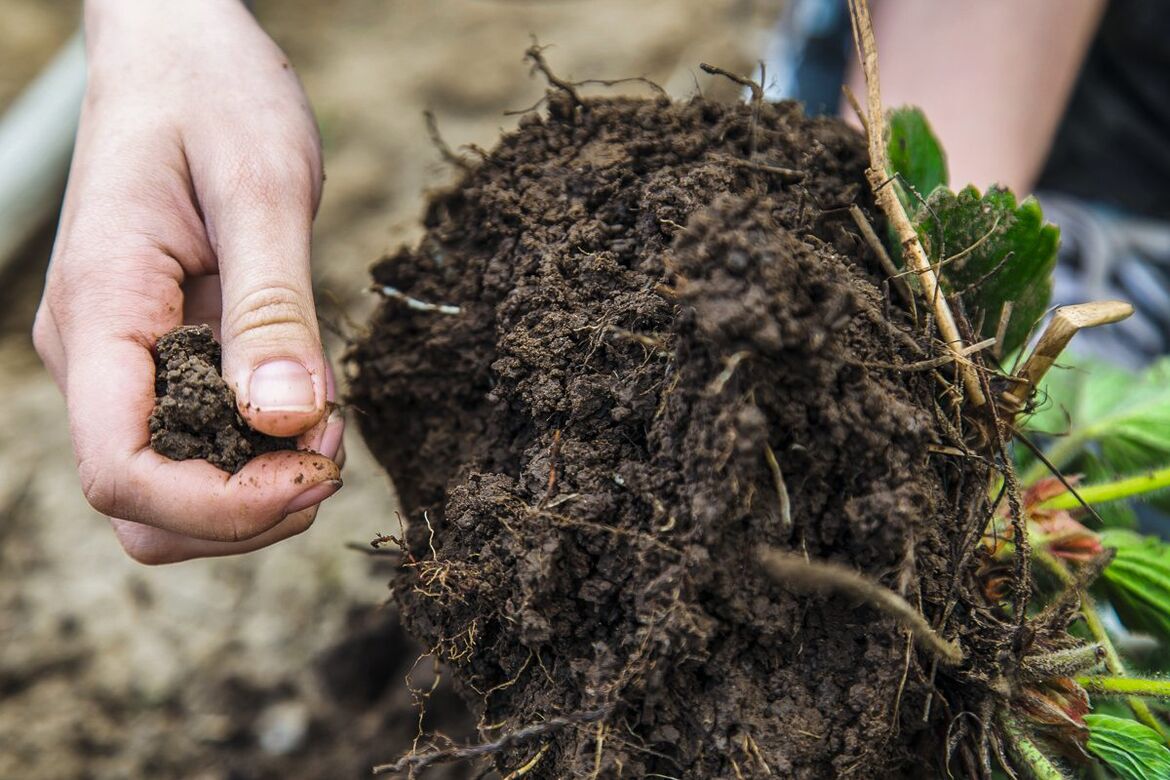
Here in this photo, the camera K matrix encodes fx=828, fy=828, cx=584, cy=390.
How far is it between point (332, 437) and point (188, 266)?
297mm

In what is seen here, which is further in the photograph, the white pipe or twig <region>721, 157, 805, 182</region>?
the white pipe

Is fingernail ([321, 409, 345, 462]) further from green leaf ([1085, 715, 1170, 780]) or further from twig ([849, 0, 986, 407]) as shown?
green leaf ([1085, 715, 1170, 780])

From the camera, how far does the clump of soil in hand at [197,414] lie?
880 millimetres

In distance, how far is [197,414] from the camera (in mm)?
880

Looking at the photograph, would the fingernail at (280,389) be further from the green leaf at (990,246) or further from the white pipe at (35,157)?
the white pipe at (35,157)

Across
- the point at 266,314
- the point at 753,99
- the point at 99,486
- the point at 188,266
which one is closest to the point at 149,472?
the point at 99,486

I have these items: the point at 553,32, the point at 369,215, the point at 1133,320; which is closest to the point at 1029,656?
the point at 1133,320

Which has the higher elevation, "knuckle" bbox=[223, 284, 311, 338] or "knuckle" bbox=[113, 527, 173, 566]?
"knuckle" bbox=[223, 284, 311, 338]

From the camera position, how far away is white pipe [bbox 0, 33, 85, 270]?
2.41 m

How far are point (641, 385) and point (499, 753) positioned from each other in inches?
17.3

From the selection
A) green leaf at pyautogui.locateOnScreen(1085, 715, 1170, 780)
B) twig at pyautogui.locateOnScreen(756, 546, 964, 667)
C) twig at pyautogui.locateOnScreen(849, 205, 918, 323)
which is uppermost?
twig at pyautogui.locateOnScreen(849, 205, 918, 323)

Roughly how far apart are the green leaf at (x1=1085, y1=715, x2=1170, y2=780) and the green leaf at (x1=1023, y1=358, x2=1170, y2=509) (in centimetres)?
36

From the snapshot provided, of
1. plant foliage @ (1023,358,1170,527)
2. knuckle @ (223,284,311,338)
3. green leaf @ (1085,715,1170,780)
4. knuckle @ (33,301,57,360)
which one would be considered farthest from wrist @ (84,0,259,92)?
green leaf @ (1085,715,1170,780)

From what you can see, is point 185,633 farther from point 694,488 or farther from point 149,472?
point 694,488
